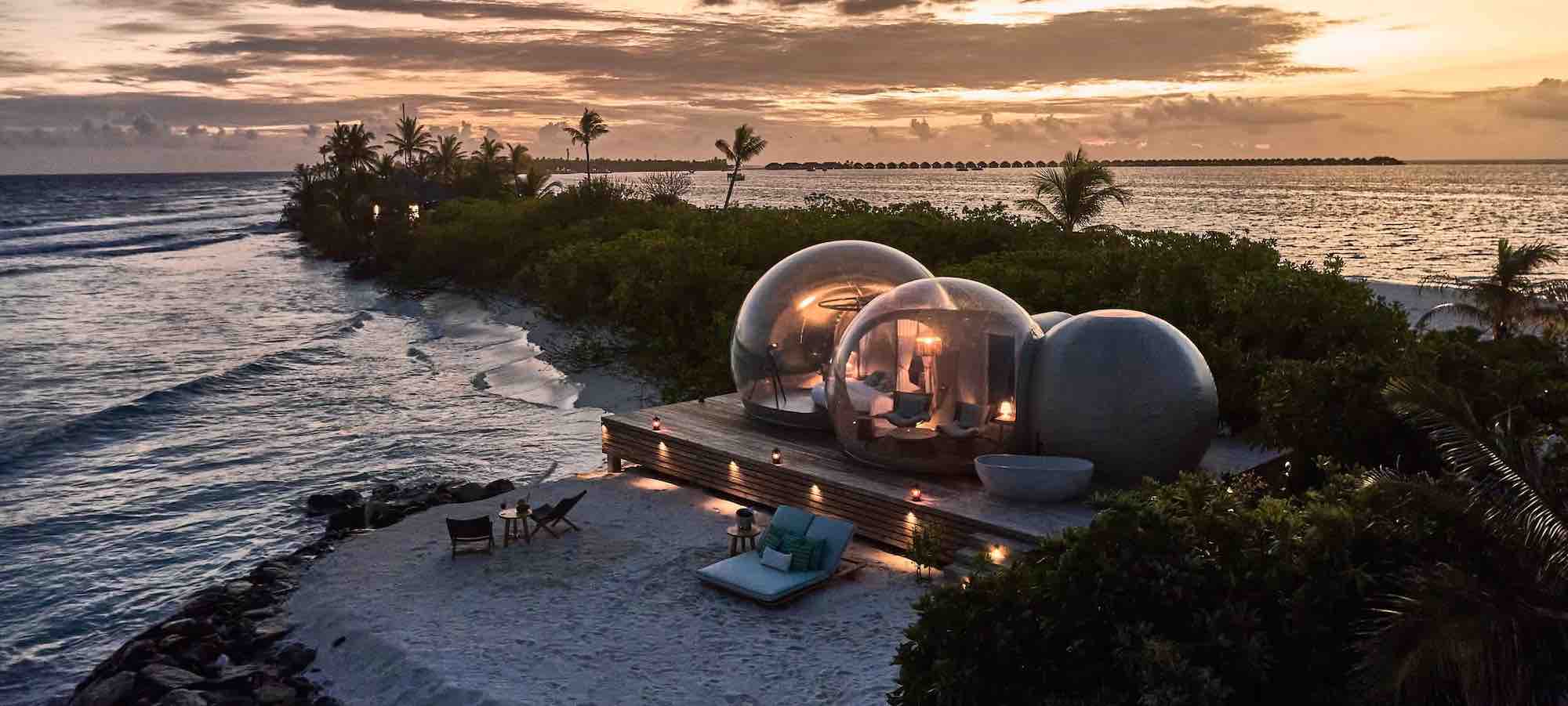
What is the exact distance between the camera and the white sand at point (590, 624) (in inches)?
390

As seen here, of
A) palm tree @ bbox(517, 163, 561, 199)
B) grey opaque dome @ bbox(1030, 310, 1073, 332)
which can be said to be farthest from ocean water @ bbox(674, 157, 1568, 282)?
palm tree @ bbox(517, 163, 561, 199)

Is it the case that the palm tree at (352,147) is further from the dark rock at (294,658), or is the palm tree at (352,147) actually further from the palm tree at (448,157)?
the dark rock at (294,658)

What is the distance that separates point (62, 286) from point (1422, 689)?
63422 mm

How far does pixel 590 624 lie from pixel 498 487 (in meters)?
6.48

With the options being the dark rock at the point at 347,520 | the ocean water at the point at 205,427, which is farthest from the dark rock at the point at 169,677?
the dark rock at the point at 347,520

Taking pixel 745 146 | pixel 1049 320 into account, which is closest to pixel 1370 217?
pixel 745 146

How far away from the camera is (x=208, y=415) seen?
25828 mm

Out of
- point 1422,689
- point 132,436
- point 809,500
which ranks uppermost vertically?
point 1422,689

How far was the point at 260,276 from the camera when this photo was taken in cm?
5781

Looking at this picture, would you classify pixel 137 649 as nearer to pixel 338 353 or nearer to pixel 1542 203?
pixel 338 353

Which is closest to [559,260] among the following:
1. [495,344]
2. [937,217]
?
[495,344]

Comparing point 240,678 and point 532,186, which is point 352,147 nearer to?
point 532,186

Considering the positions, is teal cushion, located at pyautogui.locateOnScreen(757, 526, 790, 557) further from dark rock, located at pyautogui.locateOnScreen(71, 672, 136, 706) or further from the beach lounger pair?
dark rock, located at pyautogui.locateOnScreen(71, 672, 136, 706)

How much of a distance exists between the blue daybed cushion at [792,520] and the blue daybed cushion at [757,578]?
494 millimetres
